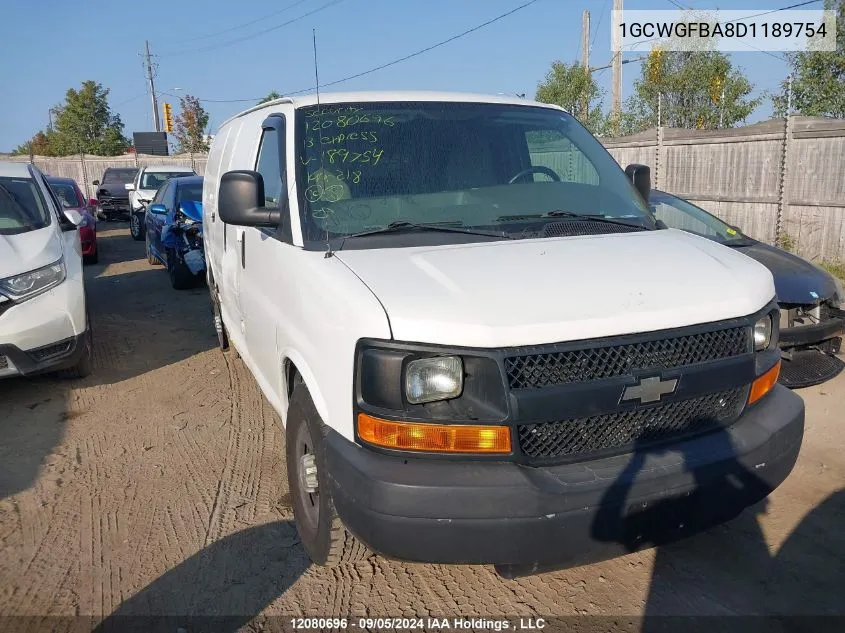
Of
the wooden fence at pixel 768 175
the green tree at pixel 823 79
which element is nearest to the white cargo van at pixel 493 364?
the wooden fence at pixel 768 175

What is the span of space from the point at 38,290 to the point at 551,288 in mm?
4269

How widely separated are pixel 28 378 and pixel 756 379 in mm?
5792

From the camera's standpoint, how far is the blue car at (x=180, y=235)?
31.3ft

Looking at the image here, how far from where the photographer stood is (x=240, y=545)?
3.36m

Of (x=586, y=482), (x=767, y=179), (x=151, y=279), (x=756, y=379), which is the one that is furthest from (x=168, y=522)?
(x=767, y=179)

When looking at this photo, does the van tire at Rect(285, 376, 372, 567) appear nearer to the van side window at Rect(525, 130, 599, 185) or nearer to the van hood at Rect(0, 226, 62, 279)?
the van side window at Rect(525, 130, 599, 185)

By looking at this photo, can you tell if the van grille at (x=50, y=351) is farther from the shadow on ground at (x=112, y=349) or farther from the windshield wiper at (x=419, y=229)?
the windshield wiper at (x=419, y=229)

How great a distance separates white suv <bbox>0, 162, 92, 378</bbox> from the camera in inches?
195

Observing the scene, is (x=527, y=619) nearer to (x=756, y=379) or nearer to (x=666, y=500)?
(x=666, y=500)

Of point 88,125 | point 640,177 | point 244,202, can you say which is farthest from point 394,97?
point 88,125

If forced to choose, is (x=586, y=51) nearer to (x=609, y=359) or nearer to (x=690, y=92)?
(x=690, y=92)

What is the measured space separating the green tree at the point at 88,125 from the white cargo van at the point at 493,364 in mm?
45453

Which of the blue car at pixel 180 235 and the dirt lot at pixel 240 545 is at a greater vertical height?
the blue car at pixel 180 235

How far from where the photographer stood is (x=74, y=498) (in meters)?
3.87
